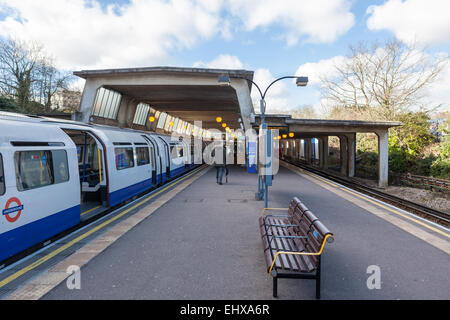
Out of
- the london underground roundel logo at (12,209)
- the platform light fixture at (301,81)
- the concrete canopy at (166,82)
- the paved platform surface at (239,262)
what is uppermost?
the concrete canopy at (166,82)

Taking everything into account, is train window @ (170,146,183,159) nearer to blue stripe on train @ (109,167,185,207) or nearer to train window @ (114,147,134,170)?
blue stripe on train @ (109,167,185,207)

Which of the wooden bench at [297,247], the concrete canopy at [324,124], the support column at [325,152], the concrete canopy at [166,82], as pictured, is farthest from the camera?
the support column at [325,152]

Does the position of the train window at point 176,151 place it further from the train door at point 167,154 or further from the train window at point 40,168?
the train window at point 40,168

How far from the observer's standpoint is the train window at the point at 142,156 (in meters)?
10.7

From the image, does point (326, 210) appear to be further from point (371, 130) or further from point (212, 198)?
point (371, 130)

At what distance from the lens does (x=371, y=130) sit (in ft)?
64.6

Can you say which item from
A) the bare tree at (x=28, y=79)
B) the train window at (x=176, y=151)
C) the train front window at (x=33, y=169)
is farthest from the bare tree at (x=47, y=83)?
the train front window at (x=33, y=169)

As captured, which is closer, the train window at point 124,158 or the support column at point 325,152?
the train window at point 124,158

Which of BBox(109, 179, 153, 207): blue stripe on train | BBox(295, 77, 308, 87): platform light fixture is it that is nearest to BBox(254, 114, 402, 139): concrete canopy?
BBox(295, 77, 308, 87): platform light fixture

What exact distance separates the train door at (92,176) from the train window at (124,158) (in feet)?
1.69

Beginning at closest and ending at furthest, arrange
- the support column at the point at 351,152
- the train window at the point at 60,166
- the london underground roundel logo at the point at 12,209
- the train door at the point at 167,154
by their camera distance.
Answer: the london underground roundel logo at the point at 12,209 → the train window at the point at 60,166 → the train door at the point at 167,154 → the support column at the point at 351,152

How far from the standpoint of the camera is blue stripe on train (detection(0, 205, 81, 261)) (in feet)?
14.3

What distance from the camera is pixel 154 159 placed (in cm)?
1252
